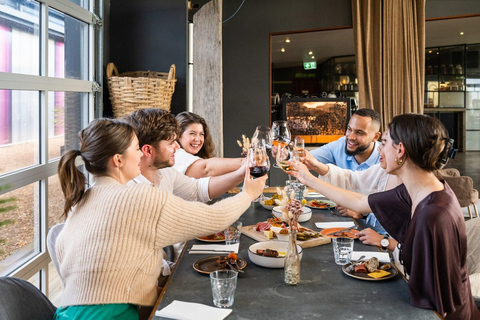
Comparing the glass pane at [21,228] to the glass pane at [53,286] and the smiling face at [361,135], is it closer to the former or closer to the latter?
the glass pane at [53,286]

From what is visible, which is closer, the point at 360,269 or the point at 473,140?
the point at 360,269

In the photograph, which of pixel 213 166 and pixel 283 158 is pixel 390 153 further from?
pixel 213 166

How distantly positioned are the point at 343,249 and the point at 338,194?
25.2 inches

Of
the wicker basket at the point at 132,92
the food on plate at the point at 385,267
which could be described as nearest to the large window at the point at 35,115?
the wicker basket at the point at 132,92

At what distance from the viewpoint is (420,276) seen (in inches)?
64.9

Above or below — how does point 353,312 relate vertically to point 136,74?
below

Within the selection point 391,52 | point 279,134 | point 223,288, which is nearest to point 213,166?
point 279,134

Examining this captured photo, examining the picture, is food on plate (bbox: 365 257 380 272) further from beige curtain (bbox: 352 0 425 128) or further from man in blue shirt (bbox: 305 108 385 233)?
beige curtain (bbox: 352 0 425 128)

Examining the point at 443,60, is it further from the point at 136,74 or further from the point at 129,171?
the point at 129,171

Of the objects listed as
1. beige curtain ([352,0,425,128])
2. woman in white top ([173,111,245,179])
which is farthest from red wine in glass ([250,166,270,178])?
beige curtain ([352,0,425,128])

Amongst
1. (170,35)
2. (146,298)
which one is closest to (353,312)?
(146,298)

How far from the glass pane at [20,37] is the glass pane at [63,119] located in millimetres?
300

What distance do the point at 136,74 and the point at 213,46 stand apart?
1.14 meters

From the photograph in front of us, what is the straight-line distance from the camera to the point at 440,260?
1655 millimetres
